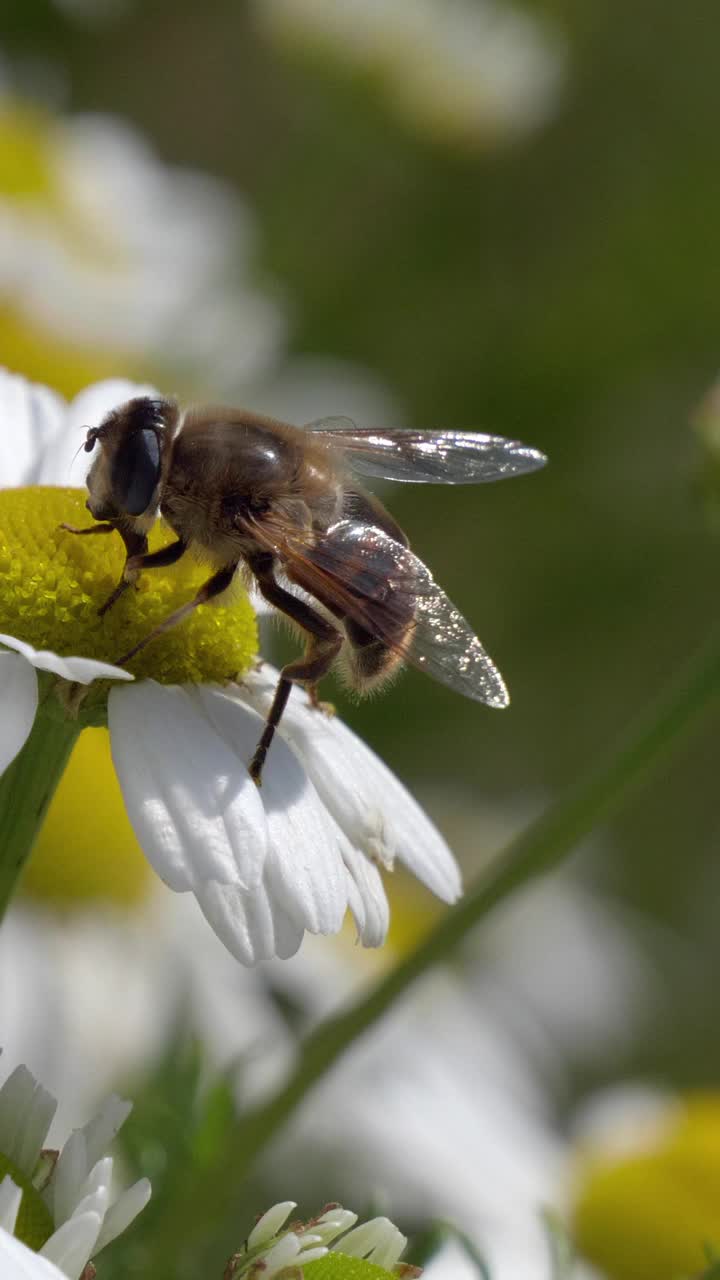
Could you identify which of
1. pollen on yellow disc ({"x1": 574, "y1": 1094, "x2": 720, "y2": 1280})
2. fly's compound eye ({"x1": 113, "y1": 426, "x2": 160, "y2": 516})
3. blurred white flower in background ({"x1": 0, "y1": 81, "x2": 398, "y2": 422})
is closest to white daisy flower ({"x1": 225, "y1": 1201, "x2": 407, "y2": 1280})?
fly's compound eye ({"x1": 113, "y1": 426, "x2": 160, "y2": 516})

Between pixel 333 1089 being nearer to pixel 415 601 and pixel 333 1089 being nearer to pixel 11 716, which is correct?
pixel 415 601

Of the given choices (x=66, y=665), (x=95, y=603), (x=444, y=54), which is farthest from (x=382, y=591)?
(x=444, y=54)

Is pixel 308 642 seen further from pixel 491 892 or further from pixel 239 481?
pixel 491 892

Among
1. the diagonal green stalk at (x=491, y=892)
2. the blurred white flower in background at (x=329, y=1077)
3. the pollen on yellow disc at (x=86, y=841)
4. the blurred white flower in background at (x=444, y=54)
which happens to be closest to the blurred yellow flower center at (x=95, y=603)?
the diagonal green stalk at (x=491, y=892)

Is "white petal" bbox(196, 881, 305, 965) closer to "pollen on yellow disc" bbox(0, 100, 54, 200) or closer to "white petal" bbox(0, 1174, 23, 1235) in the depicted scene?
"white petal" bbox(0, 1174, 23, 1235)

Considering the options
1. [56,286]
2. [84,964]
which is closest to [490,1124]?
[84,964]

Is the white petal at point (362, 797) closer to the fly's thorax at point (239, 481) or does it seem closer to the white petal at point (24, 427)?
the fly's thorax at point (239, 481)
